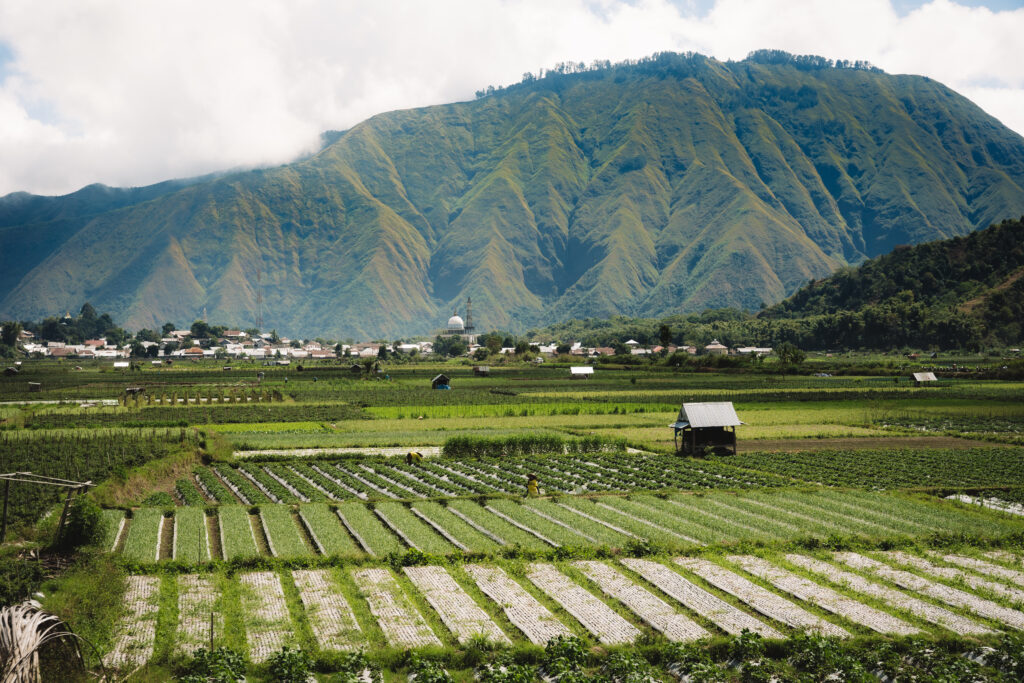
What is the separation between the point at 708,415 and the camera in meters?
42.9

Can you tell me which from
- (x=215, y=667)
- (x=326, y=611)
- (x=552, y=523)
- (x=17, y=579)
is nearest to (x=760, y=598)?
(x=552, y=523)

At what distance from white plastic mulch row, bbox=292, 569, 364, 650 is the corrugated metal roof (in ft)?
84.4

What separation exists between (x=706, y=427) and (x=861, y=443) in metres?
11.5

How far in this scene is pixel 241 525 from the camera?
25.4m

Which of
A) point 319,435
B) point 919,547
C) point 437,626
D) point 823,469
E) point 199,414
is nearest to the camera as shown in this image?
point 437,626

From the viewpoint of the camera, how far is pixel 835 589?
19.6 m

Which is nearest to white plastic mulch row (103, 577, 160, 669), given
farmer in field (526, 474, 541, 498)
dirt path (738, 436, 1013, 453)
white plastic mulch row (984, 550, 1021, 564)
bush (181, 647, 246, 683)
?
bush (181, 647, 246, 683)

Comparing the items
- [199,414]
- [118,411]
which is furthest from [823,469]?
[118,411]

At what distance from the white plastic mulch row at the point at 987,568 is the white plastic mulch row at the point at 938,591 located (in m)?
1.93

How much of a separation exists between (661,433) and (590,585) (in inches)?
1349

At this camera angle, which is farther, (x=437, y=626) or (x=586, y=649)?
(x=437, y=626)

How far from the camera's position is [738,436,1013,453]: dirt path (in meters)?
46.3

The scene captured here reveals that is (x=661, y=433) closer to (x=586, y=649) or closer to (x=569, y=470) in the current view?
(x=569, y=470)

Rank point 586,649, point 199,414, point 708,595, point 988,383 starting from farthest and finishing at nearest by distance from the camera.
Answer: point 988,383 < point 199,414 < point 708,595 < point 586,649
